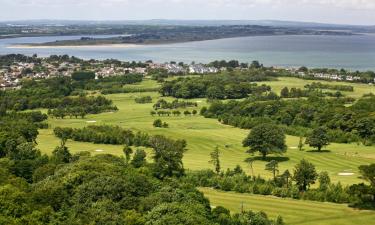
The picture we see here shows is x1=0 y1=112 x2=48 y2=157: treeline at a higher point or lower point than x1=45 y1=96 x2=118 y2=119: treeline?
higher

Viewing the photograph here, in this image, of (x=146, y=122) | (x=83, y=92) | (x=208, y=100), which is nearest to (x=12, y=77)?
(x=83, y=92)

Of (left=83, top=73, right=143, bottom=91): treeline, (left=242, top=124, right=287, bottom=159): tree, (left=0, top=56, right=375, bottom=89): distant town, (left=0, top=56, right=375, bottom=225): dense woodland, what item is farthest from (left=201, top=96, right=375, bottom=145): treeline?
(left=0, top=56, right=375, bottom=89): distant town

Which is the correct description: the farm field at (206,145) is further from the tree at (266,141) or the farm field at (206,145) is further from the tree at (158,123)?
the tree at (266,141)

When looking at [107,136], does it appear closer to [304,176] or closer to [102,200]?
[304,176]

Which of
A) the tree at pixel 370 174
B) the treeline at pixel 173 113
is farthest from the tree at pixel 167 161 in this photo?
the treeline at pixel 173 113

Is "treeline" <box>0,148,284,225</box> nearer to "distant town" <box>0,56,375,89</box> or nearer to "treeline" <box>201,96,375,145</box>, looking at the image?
"treeline" <box>201,96,375,145</box>

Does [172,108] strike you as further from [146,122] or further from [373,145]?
[373,145]
